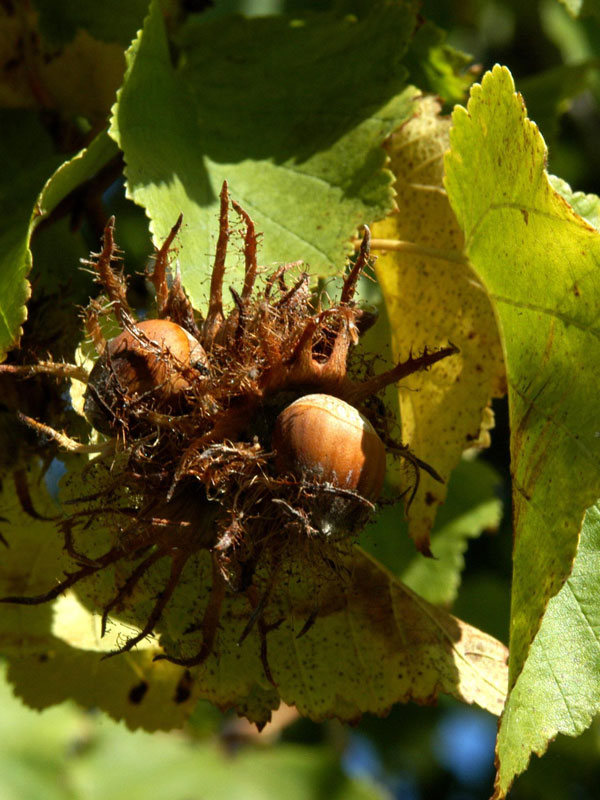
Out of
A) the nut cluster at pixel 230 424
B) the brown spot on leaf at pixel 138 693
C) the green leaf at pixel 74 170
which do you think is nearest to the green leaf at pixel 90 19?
the green leaf at pixel 74 170

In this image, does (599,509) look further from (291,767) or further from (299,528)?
(291,767)

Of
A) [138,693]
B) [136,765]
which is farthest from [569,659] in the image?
[136,765]

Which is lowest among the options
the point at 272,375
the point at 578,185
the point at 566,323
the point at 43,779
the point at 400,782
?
the point at 400,782

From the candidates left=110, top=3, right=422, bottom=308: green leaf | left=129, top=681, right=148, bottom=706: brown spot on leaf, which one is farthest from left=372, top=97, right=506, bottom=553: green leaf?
left=129, top=681, right=148, bottom=706: brown spot on leaf

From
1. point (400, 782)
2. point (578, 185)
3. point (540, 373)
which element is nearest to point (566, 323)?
point (540, 373)

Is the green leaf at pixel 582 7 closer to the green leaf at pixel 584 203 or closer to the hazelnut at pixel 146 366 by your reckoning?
the green leaf at pixel 584 203

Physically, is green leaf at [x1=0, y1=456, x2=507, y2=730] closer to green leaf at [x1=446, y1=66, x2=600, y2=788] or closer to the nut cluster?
the nut cluster
